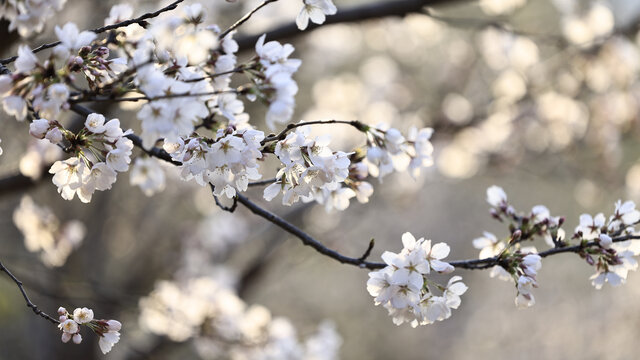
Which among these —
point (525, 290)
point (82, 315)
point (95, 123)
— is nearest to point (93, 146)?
point (95, 123)

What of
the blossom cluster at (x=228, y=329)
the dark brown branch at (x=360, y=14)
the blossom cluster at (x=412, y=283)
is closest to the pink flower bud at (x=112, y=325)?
the blossom cluster at (x=412, y=283)

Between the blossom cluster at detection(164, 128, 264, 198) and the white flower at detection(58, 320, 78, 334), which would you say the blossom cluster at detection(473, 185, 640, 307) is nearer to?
the blossom cluster at detection(164, 128, 264, 198)

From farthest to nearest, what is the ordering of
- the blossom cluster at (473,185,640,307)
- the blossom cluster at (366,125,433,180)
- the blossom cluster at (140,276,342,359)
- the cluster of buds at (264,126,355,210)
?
the blossom cluster at (140,276,342,359)
the blossom cluster at (366,125,433,180)
the blossom cluster at (473,185,640,307)
the cluster of buds at (264,126,355,210)

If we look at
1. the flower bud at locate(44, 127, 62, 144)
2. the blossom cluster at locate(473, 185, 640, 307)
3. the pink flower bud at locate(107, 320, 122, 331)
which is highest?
the flower bud at locate(44, 127, 62, 144)

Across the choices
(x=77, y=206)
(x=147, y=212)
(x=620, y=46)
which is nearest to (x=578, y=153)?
(x=620, y=46)

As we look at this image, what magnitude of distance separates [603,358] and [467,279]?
2.92 meters

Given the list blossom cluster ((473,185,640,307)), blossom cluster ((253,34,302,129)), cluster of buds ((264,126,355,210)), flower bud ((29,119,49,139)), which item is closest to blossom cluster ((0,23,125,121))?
flower bud ((29,119,49,139))

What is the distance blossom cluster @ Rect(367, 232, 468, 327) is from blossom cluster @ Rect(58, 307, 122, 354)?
718 millimetres

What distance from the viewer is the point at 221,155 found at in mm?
1317

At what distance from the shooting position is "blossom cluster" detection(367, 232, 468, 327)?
1.39m

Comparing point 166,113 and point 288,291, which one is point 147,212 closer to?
point 288,291

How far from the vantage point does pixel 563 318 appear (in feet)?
29.7

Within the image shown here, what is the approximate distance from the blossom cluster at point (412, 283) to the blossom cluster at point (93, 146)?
0.69 metres

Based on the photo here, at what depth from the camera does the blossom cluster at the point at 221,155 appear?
1314mm
